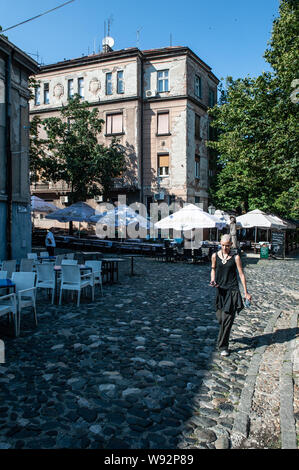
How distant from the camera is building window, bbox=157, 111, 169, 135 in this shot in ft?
94.0

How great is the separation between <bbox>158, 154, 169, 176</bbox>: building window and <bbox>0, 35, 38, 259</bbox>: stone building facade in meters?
15.5

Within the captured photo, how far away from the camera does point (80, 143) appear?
963 inches

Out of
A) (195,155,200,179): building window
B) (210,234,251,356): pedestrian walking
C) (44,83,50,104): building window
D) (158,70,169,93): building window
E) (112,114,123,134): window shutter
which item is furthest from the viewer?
(44,83,50,104): building window

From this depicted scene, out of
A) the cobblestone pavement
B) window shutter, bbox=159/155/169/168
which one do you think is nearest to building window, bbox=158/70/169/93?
window shutter, bbox=159/155/169/168

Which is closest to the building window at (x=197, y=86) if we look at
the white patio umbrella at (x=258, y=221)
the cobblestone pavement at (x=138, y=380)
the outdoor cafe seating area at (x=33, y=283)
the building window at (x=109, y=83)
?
the building window at (x=109, y=83)

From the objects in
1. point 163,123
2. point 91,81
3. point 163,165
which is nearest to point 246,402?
point 163,165

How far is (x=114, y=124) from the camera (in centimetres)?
2917

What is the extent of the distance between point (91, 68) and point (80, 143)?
9.49 metres

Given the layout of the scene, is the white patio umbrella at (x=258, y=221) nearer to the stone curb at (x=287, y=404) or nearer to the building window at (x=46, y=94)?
the stone curb at (x=287, y=404)

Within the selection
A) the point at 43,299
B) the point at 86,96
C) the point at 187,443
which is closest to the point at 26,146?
the point at 43,299

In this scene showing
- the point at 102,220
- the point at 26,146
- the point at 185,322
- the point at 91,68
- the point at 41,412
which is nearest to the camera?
the point at 41,412

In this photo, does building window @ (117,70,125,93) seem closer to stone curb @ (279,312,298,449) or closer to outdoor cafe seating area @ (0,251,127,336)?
outdoor cafe seating area @ (0,251,127,336)
